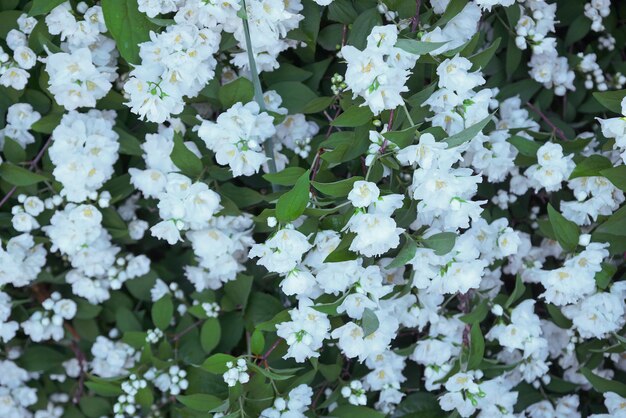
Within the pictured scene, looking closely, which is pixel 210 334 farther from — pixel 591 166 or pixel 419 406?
pixel 591 166

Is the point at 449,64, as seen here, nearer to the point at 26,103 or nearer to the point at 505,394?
the point at 505,394

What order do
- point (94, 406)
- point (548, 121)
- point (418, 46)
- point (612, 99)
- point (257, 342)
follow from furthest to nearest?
point (94, 406), point (548, 121), point (257, 342), point (612, 99), point (418, 46)

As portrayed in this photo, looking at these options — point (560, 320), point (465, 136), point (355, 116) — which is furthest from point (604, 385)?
point (355, 116)

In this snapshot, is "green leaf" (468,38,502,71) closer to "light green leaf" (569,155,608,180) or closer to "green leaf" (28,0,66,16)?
"light green leaf" (569,155,608,180)

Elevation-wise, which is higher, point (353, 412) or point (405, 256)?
point (405, 256)

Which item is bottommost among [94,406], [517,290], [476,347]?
[94,406]

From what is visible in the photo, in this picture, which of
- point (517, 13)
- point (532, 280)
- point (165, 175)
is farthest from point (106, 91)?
point (532, 280)

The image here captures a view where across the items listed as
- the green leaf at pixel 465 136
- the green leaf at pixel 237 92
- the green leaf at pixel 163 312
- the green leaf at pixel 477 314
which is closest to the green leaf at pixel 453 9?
the green leaf at pixel 465 136

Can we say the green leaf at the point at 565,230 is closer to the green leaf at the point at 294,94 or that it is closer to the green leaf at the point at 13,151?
the green leaf at the point at 294,94
